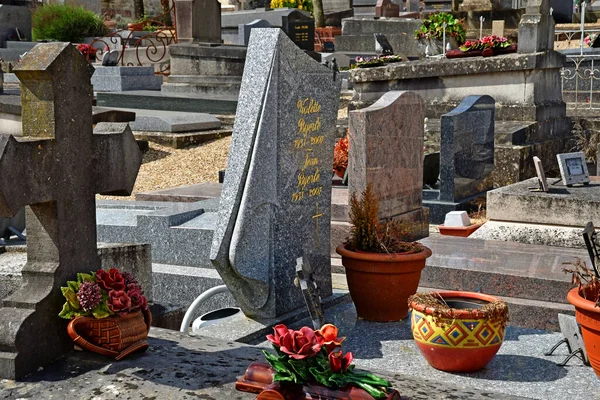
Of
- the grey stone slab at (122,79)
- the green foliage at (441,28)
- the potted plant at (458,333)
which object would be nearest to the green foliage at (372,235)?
the potted plant at (458,333)

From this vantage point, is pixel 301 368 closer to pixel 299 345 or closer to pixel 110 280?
pixel 299 345

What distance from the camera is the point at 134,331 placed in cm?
379

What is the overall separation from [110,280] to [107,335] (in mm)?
235

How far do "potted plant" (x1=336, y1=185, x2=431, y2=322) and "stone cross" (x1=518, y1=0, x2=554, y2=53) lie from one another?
677cm

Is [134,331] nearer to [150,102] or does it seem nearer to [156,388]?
[156,388]

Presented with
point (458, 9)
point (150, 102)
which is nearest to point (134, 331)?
point (150, 102)

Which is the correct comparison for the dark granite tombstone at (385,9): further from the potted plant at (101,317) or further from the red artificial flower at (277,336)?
the red artificial flower at (277,336)

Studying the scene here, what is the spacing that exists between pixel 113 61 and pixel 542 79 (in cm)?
1141

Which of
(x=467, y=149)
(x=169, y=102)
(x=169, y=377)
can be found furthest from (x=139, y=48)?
(x=169, y=377)

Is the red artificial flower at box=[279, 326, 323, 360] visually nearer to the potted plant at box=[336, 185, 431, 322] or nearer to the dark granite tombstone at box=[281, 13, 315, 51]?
the potted plant at box=[336, 185, 431, 322]

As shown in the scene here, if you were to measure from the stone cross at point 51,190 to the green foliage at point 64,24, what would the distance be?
24.1m

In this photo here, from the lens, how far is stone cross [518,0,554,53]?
38.0 feet

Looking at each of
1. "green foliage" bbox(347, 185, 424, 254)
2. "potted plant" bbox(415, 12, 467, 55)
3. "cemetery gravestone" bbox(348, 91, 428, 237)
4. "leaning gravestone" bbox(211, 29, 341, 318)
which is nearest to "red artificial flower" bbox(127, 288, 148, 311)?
"leaning gravestone" bbox(211, 29, 341, 318)

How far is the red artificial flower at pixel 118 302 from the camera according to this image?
374cm
